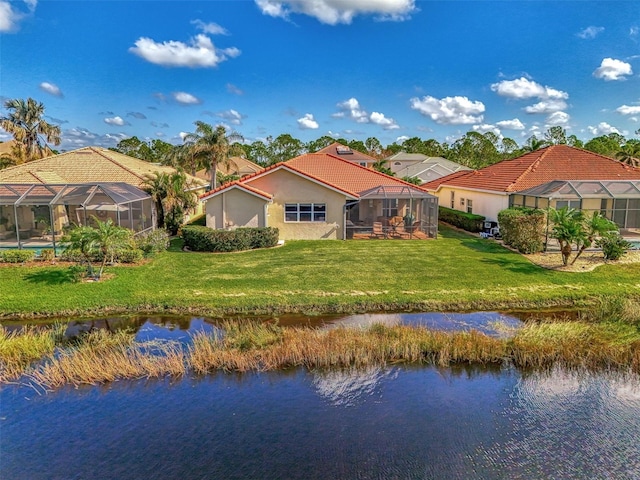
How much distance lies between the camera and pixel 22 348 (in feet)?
38.5

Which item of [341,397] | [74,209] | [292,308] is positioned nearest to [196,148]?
[74,209]

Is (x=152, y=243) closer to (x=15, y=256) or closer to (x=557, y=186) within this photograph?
(x=15, y=256)

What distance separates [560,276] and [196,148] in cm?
3036

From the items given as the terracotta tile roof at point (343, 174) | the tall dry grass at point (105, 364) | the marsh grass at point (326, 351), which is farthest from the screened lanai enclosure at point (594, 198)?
the tall dry grass at point (105, 364)

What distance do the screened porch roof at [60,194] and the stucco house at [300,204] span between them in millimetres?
4655

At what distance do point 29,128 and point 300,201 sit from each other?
26674 mm

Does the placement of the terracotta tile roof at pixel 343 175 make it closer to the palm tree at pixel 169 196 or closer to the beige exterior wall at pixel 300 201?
the beige exterior wall at pixel 300 201

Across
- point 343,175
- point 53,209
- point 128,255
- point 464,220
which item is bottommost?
point 128,255

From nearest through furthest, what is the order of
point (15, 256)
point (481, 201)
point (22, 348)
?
point (22, 348) → point (15, 256) → point (481, 201)

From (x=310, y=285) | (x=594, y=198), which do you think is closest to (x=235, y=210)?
Result: (x=310, y=285)

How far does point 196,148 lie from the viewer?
3859 centimetres

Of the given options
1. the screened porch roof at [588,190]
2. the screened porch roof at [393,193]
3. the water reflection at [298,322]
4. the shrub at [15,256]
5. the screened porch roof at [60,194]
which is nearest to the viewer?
the water reflection at [298,322]

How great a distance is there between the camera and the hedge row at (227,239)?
22.4 meters

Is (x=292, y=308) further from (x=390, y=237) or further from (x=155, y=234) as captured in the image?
(x=390, y=237)
